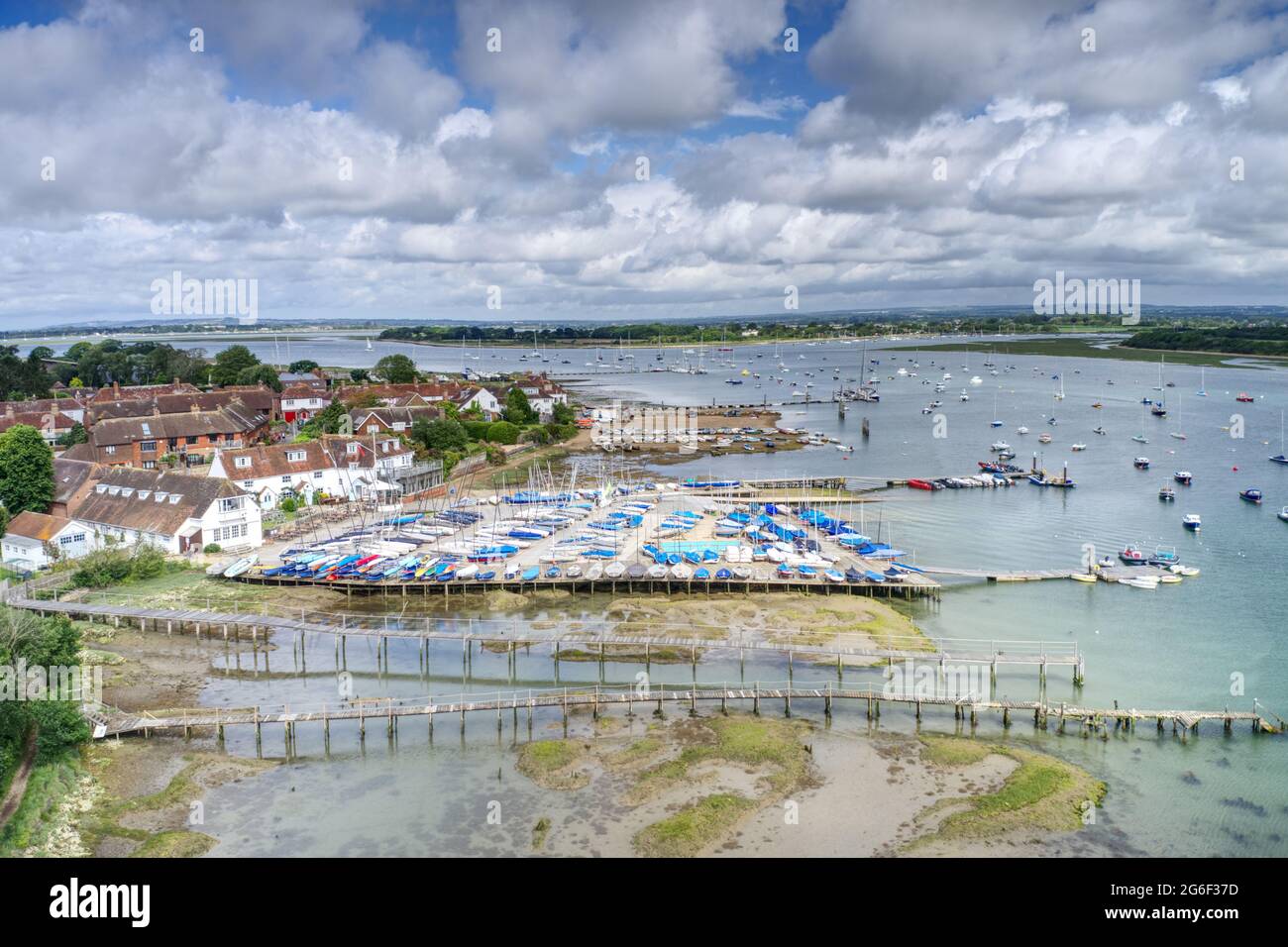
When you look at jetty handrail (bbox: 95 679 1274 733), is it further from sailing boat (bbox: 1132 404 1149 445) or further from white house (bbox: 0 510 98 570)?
sailing boat (bbox: 1132 404 1149 445)

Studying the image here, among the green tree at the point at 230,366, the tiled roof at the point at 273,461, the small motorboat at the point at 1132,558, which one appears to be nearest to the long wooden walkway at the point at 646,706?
the small motorboat at the point at 1132,558

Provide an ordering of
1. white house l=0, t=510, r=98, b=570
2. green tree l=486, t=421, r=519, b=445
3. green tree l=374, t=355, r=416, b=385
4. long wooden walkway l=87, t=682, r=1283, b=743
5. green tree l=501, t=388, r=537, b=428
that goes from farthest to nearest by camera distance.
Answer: green tree l=374, t=355, r=416, b=385
green tree l=501, t=388, r=537, b=428
green tree l=486, t=421, r=519, b=445
white house l=0, t=510, r=98, b=570
long wooden walkway l=87, t=682, r=1283, b=743

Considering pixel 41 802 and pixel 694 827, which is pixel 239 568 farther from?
pixel 694 827

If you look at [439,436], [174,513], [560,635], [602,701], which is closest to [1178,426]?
[439,436]

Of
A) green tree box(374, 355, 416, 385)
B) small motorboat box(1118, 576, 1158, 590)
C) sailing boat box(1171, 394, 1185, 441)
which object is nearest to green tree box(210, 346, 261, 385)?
green tree box(374, 355, 416, 385)

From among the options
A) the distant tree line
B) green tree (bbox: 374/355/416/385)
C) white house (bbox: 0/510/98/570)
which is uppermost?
the distant tree line
